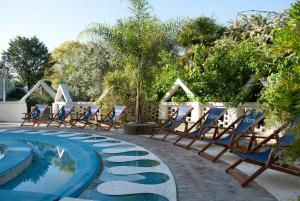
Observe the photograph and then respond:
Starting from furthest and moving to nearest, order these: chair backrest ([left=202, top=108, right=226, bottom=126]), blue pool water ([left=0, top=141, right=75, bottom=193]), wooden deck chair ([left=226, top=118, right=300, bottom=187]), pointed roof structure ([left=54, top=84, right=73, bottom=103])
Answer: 1. pointed roof structure ([left=54, top=84, right=73, bottom=103])
2. chair backrest ([left=202, top=108, right=226, bottom=126])
3. blue pool water ([left=0, top=141, right=75, bottom=193])
4. wooden deck chair ([left=226, top=118, right=300, bottom=187])

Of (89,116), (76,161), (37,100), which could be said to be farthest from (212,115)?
(37,100)

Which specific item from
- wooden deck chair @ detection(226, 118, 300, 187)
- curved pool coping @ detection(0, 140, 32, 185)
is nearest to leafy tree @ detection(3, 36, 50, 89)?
curved pool coping @ detection(0, 140, 32, 185)

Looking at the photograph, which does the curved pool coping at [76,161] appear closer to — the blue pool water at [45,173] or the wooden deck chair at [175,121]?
the blue pool water at [45,173]

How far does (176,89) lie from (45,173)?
9526 millimetres

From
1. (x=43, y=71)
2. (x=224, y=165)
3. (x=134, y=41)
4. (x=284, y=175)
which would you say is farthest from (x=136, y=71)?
(x=43, y=71)

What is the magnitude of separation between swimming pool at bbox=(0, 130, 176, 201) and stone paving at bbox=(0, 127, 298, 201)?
15 cm

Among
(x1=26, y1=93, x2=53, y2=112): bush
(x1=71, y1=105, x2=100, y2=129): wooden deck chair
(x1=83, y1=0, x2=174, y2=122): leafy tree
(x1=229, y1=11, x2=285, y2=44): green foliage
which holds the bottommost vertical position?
(x1=71, y1=105, x2=100, y2=129): wooden deck chair

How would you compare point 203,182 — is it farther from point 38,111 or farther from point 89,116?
point 38,111

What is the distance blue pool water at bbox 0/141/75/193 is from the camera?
5.34m

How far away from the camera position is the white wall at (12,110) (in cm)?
1842

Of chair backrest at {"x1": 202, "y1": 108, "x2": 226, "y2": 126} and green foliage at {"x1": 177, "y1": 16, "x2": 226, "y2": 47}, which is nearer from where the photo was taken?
chair backrest at {"x1": 202, "y1": 108, "x2": 226, "y2": 126}

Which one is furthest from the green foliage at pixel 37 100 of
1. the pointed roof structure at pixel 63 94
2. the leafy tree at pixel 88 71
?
the pointed roof structure at pixel 63 94

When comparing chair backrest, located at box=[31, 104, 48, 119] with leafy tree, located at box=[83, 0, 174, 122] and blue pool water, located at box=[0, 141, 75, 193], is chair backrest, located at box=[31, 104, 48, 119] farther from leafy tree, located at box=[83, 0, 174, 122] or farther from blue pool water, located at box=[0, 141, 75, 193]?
blue pool water, located at box=[0, 141, 75, 193]

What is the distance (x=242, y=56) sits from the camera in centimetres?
1239
